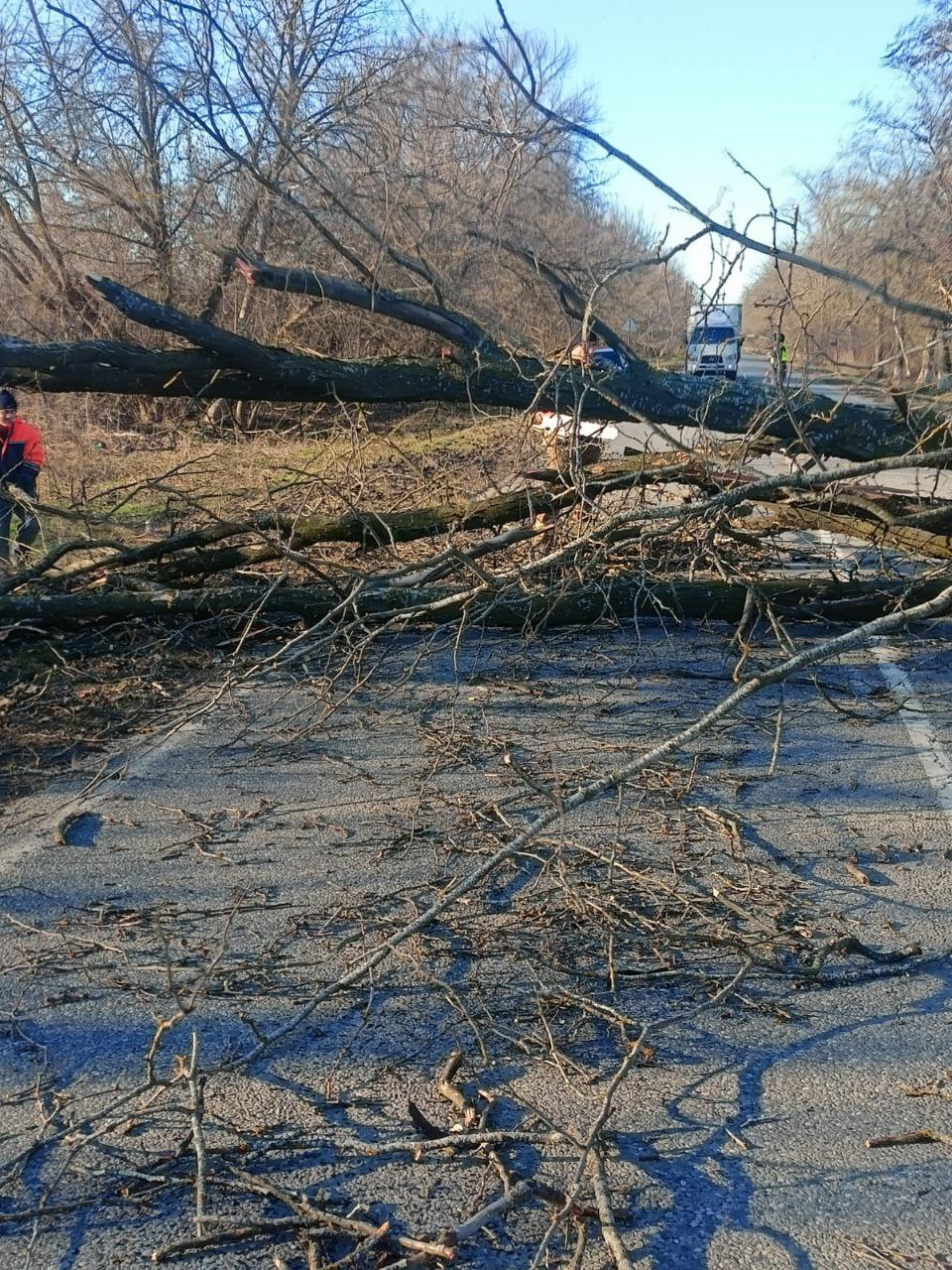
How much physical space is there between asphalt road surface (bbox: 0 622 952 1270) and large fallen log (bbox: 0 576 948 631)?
1.12 metres

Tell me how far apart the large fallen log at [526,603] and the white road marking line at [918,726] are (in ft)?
1.09

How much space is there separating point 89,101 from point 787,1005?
1706 cm

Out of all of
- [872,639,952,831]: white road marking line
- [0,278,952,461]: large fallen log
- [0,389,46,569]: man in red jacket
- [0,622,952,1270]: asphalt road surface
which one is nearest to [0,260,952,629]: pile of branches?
[0,278,952,461]: large fallen log

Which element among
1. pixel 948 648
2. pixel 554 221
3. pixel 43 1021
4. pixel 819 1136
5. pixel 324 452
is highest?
pixel 554 221

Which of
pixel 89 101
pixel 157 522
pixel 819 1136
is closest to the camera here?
pixel 819 1136

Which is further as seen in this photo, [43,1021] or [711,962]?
[711,962]

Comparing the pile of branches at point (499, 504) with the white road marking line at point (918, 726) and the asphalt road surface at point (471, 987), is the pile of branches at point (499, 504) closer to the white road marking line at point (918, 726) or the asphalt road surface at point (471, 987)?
the white road marking line at point (918, 726)

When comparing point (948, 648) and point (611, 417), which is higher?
point (611, 417)

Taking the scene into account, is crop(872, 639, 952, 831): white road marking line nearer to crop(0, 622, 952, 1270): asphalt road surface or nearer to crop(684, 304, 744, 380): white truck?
crop(0, 622, 952, 1270): asphalt road surface

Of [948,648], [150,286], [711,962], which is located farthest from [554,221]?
[711,962]

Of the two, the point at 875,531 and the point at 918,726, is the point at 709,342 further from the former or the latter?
the point at 918,726

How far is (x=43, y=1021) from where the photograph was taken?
11.8 ft

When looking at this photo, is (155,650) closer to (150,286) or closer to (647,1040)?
(647,1040)

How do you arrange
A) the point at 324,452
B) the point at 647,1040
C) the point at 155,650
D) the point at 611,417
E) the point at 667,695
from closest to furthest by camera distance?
1. the point at 647,1040
2. the point at 667,695
3. the point at 155,650
4. the point at 611,417
5. the point at 324,452
